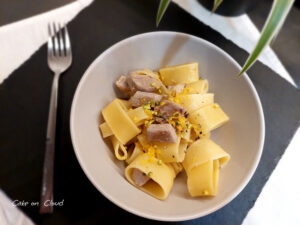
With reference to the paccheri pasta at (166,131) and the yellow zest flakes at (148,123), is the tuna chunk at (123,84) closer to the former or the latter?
the paccheri pasta at (166,131)

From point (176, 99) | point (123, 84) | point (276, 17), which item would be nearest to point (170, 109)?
point (176, 99)

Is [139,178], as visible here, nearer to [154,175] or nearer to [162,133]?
[154,175]

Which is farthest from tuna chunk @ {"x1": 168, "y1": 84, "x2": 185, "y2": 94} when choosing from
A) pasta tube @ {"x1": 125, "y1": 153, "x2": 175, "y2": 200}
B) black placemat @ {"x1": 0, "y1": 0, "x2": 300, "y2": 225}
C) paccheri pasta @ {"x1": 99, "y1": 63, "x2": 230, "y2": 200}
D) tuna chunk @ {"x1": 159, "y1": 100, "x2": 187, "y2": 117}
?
black placemat @ {"x1": 0, "y1": 0, "x2": 300, "y2": 225}

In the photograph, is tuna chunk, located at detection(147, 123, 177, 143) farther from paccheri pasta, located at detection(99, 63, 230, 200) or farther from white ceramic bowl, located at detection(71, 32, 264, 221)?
white ceramic bowl, located at detection(71, 32, 264, 221)

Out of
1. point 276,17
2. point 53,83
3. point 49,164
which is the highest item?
point 276,17

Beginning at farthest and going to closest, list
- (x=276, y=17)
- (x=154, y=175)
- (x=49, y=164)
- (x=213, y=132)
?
(x=213, y=132), (x=49, y=164), (x=154, y=175), (x=276, y=17)

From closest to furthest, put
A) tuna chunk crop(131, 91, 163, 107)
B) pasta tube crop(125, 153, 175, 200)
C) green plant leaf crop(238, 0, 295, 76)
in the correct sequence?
green plant leaf crop(238, 0, 295, 76), pasta tube crop(125, 153, 175, 200), tuna chunk crop(131, 91, 163, 107)

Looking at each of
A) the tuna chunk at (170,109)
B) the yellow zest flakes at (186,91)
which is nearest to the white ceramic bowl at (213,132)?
the yellow zest flakes at (186,91)
